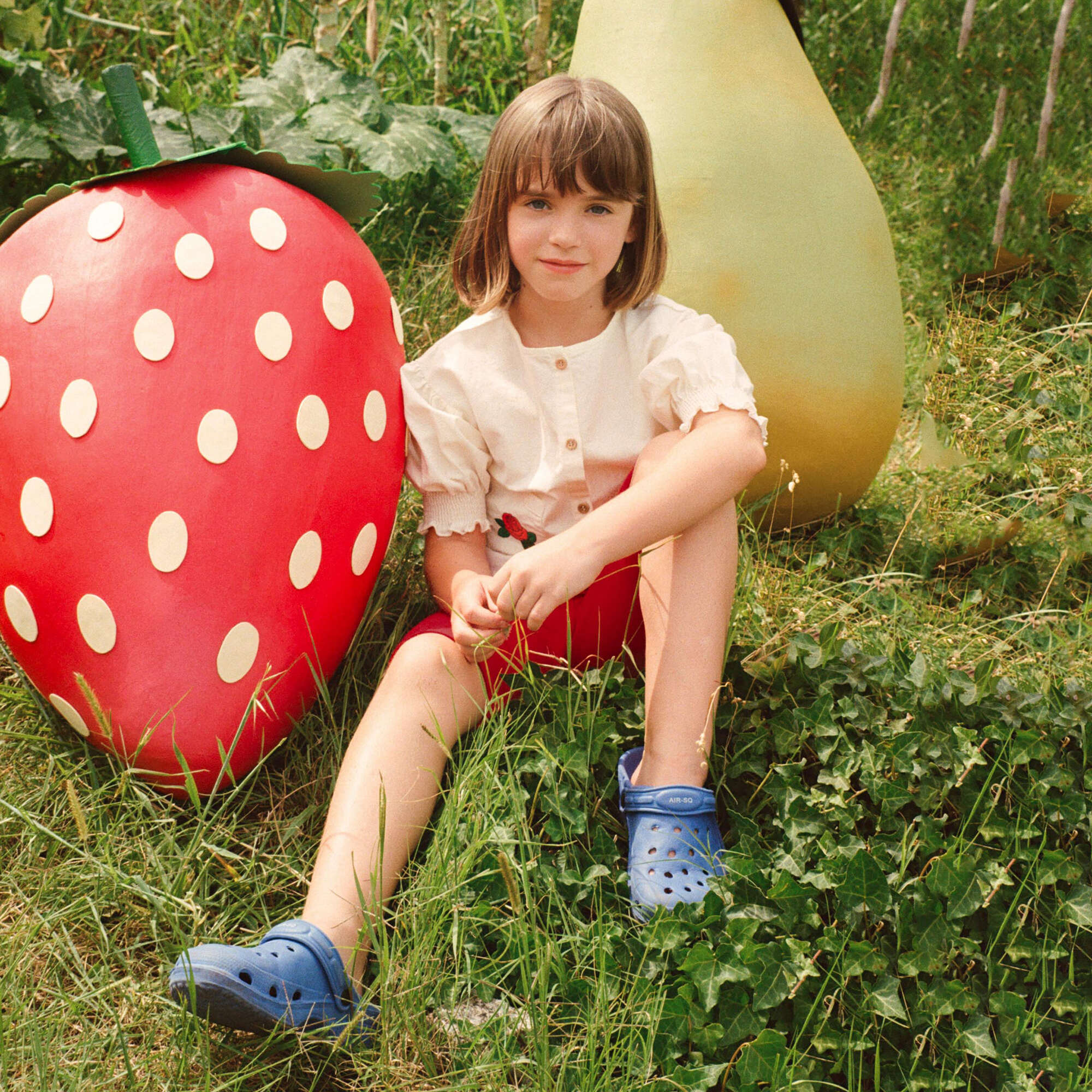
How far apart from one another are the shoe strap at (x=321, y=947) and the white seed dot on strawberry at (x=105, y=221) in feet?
3.04

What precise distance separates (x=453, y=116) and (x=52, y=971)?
1.93 m

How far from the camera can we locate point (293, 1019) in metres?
1.26

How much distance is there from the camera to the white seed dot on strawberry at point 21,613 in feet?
4.99

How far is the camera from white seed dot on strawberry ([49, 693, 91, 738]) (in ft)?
5.05

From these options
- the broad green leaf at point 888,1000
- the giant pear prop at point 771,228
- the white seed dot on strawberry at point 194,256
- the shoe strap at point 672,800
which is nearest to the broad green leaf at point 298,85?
the giant pear prop at point 771,228

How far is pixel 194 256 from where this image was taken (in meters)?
1.54

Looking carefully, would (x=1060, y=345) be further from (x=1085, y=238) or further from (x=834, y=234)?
(x=834, y=234)

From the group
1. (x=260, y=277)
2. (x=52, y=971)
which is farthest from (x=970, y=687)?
(x=52, y=971)

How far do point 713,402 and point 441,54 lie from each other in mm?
1556

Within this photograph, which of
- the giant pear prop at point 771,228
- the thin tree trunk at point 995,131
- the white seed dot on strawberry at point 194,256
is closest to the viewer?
the white seed dot on strawberry at point 194,256

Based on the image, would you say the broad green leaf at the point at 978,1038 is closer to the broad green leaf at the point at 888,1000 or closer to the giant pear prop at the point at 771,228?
the broad green leaf at the point at 888,1000

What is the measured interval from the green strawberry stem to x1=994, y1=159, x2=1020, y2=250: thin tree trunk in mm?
1974

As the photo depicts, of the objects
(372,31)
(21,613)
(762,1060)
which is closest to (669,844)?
(762,1060)

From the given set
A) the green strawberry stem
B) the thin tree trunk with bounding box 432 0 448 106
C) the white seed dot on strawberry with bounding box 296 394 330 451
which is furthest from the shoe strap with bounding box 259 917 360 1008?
the thin tree trunk with bounding box 432 0 448 106
